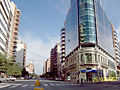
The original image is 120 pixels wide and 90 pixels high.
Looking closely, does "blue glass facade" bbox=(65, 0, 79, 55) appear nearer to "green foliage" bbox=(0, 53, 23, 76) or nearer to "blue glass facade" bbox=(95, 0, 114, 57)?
"blue glass facade" bbox=(95, 0, 114, 57)

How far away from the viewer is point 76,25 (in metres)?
57.8

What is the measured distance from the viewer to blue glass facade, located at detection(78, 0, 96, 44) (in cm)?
5212

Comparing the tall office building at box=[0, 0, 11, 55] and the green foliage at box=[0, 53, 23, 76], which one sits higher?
the tall office building at box=[0, 0, 11, 55]

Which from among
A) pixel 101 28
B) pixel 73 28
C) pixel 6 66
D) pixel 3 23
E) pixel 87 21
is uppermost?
pixel 87 21

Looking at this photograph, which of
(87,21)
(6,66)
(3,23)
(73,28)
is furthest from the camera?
(73,28)

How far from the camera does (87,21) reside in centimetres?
5338

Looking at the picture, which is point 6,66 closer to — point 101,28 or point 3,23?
point 3,23

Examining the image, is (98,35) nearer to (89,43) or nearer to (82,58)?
(89,43)

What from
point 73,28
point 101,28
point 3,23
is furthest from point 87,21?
point 3,23

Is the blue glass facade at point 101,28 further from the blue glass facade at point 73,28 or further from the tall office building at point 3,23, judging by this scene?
the tall office building at point 3,23

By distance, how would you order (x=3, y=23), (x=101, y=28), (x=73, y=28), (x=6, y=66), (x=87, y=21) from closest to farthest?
(x=6, y=66) < (x=3, y=23) < (x=87, y=21) < (x=101, y=28) < (x=73, y=28)

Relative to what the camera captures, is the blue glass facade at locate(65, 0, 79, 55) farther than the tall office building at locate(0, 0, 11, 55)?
Yes

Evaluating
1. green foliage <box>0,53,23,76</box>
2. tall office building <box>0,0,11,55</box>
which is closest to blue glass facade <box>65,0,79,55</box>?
green foliage <box>0,53,23,76</box>

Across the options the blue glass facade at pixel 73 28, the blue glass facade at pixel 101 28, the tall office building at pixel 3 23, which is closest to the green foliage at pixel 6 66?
the tall office building at pixel 3 23
